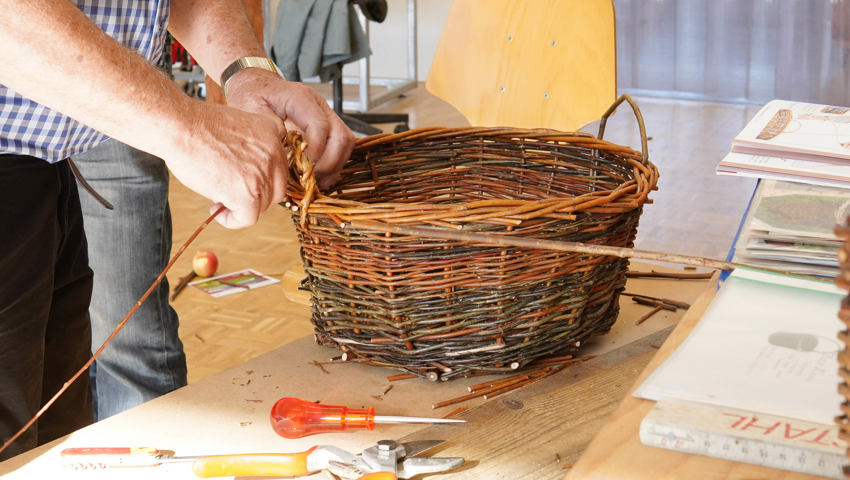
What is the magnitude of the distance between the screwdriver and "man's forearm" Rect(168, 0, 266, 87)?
19.4 inches

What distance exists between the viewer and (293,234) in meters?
3.34

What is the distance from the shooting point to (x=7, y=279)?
980mm

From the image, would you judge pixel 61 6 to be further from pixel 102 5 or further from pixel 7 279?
pixel 7 279

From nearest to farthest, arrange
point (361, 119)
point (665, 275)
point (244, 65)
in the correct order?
point (244, 65), point (665, 275), point (361, 119)

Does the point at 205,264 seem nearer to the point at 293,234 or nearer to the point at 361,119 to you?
the point at 293,234

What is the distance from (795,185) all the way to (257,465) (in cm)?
59

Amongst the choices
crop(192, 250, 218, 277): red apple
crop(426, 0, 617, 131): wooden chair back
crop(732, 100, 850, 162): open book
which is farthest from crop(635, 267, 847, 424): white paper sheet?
crop(192, 250, 218, 277): red apple

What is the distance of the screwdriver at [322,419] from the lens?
0.79 metres

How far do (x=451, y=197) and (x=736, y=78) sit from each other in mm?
5293

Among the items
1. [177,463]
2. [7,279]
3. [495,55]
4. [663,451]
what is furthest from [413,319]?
[495,55]

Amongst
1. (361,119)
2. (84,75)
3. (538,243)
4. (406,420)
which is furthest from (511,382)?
(361,119)

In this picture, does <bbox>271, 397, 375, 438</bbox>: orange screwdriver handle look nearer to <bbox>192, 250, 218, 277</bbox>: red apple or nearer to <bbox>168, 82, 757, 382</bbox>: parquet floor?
<bbox>168, 82, 757, 382</bbox>: parquet floor

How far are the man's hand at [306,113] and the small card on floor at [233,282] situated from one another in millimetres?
1844

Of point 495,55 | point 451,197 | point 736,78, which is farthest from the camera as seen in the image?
point 736,78
